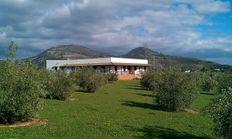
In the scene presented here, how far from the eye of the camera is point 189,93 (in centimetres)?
2252

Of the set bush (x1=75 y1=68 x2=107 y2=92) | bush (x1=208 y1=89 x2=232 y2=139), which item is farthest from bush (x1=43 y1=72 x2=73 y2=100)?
bush (x1=208 y1=89 x2=232 y2=139)

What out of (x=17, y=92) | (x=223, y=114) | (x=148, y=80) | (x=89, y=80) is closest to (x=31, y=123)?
(x=17, y=92)

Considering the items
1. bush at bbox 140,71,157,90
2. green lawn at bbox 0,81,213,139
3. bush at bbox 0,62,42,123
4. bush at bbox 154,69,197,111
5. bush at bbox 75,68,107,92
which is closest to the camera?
green lawn at bbox 0,81,213,139

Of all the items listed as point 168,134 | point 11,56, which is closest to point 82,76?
point 11,56

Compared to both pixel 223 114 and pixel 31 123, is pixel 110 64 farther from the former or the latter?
pixel 223 114

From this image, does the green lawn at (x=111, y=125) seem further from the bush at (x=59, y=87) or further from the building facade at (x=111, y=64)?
the building facade at (x=111, y=64)

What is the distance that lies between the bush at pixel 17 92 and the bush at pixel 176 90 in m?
9.52

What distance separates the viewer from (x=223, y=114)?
11266 millimetres

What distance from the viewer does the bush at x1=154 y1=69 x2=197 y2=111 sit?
874 inches

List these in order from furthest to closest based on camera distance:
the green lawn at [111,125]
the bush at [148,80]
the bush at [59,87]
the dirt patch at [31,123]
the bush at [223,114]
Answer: the bush at [148,80]
the bush at [59,87]
the dirt patch at [31,123]
the green lawn at [111,125]
the bush at [223,114]

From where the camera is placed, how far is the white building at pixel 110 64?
3029 inches

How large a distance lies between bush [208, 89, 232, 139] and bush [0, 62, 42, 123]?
7.42 meters

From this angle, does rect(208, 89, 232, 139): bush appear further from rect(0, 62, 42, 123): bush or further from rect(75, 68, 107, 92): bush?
rect(75, 68, 107, 92): bush

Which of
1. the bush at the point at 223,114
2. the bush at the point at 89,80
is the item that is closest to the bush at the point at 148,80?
the bush at the point at 89,80
